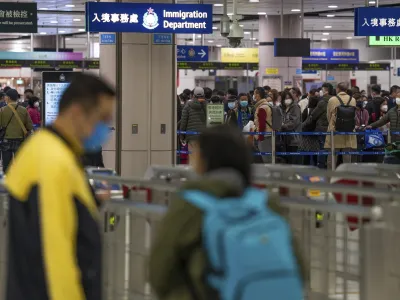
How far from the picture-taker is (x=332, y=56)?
1662 inches

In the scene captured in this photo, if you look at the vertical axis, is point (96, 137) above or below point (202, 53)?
below

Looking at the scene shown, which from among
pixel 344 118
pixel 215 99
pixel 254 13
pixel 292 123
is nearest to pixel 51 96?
pixel 215 99

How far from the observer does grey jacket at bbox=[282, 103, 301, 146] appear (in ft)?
58.2

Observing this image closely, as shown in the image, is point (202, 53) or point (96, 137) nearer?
point (96, 137)

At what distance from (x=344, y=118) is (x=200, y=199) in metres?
14.2

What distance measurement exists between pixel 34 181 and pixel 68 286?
426mm

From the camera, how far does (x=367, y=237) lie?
14.1ft

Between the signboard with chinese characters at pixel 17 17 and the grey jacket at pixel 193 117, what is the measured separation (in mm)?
5867

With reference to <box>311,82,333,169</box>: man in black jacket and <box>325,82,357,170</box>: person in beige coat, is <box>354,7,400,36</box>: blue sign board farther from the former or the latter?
<box>325,82,357,170</box>: person in beige coat

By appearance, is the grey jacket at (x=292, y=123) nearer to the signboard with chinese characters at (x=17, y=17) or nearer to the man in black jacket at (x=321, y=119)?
the man in black jacket at (x=321, y=119)

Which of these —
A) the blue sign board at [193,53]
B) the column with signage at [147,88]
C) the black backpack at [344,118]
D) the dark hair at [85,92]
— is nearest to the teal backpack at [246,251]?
the dark hair at [85,92]

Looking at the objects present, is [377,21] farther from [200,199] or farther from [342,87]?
[200,199]

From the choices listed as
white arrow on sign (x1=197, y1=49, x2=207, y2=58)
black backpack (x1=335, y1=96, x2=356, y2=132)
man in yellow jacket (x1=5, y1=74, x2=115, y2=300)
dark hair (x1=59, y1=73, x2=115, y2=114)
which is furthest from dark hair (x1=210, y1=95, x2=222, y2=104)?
white arrow on sign (x1=197, y1=49, x2=207, y2=58)

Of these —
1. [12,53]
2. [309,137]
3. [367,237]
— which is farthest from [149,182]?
[12,53]
